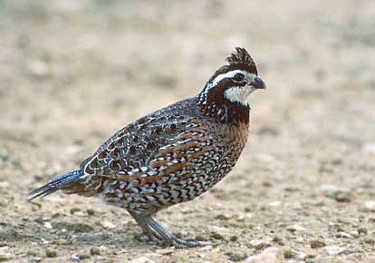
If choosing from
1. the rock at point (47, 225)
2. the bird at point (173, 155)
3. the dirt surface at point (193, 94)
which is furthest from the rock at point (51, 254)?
the rock at point (47, 225)

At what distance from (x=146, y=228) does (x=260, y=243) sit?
1048 millimetres

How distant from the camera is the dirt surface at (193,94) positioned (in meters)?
7.71

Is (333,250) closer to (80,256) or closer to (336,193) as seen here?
(80,256)

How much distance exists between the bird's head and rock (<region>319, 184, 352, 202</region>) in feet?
6.73

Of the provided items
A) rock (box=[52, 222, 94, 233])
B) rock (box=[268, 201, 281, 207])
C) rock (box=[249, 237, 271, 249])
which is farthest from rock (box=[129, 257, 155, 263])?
rock (box=[268, 201, 281, 207])

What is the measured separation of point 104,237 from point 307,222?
6.43ft

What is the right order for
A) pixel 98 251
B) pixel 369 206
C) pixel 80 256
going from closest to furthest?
pixel 80 256
pixel 98 251
pixel 369 206

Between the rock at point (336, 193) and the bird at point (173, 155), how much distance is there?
6.54ft

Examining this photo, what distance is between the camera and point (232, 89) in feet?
25.6

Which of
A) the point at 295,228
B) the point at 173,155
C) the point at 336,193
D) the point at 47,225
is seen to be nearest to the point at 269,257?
the point at 173,155

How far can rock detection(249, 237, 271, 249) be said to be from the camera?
733cm

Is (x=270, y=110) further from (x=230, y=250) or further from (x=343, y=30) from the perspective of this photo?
(x=230, y=250)

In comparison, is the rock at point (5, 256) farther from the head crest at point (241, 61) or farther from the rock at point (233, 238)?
the head crest at point (241, 61)

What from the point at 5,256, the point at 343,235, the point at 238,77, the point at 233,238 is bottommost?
the point at 343,235
